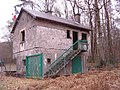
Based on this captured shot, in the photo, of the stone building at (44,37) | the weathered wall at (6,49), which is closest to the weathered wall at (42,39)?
the stone building at (44,37)

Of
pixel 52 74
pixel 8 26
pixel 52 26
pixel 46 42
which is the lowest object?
pixel 52 74

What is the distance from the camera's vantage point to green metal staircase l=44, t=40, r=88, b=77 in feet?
57.6

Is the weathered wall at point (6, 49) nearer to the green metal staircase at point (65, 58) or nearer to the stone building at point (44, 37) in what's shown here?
the stone building at point (44, 37)

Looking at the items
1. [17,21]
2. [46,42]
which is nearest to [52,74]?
[46,42]

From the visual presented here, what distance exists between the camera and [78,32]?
76.0 ft

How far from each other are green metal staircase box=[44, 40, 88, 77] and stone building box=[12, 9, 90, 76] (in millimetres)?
581

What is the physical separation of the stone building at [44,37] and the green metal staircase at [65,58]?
1.91ft

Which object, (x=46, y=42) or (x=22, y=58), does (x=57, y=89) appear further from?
(x=22, y=58)

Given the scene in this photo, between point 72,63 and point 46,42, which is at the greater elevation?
point 46,42

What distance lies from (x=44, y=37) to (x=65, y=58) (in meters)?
2.90

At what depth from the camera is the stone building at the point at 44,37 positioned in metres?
19.3

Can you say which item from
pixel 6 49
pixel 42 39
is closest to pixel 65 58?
pixel 42 39

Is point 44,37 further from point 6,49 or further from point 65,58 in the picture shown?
point 6,49

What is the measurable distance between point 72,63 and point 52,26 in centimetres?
Answer: 447
